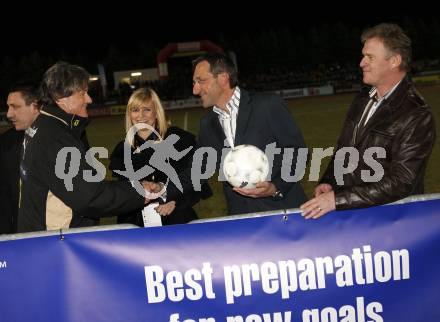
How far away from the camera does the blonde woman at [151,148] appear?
511 cm

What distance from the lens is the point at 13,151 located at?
16.3ft

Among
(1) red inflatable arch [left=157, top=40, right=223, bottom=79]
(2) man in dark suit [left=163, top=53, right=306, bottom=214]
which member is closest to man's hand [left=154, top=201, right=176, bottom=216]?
(2) man in dark suit [left=163, top=53, right=306, bottom=214]

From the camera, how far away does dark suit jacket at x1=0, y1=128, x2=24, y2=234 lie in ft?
16.2

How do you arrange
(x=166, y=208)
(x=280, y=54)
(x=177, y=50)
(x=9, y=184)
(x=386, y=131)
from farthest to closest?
Answer: (x=280, y=54) → (x=177, y=50) → (x=9, y=184) → (x=166, y=208) → (x=386, y=131)

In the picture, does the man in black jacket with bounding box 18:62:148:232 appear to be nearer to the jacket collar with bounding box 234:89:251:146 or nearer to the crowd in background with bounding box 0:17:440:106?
the jacket collar with bounding box 234:89:251:146

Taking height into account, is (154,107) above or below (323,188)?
above

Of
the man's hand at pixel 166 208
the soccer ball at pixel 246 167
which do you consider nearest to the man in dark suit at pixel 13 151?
the man's hand at pixel 166 208

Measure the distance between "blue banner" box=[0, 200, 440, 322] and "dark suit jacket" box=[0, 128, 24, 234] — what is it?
5.95 feet

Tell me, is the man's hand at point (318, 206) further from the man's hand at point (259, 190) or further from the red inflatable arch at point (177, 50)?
the red inflatable arch at point (177, 50)

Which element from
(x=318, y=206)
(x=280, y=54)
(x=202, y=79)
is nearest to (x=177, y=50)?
(x=280, y=54)

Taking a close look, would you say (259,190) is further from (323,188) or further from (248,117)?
(248,117)

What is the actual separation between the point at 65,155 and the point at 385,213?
217 centimetres

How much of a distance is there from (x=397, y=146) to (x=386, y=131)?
0.15 metres

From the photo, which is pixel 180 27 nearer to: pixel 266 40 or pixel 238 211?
pixel 266 40
